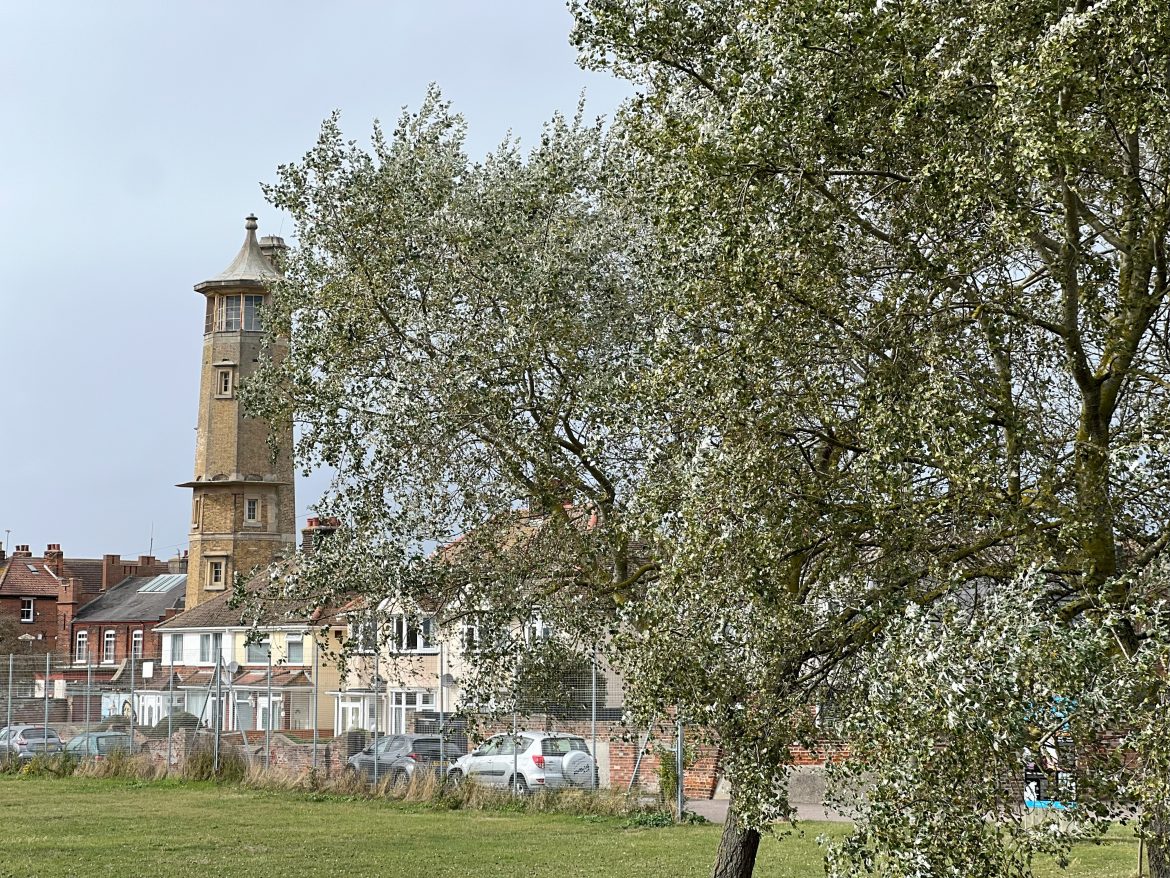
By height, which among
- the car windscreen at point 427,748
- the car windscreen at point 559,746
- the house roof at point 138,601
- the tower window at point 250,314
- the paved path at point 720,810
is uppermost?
the tower window at point 250,314

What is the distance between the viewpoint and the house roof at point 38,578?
7925 cm

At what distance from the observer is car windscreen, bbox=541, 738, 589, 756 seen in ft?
87.6

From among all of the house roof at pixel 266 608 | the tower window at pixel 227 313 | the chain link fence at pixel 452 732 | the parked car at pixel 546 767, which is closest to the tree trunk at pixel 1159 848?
the chain link fence at pixel 452 732

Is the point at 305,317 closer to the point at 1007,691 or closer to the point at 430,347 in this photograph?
the point at 430,347

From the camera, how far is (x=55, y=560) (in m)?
80.8

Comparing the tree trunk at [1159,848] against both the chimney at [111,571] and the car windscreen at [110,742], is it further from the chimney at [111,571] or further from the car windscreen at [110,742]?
the chimney at [111,571]

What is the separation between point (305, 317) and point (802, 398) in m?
6.05

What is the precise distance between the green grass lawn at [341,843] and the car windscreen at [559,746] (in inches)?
94.6

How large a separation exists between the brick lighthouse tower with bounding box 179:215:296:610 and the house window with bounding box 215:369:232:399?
46mm

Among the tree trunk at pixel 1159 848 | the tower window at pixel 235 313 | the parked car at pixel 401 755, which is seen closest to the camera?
the tree trunk at pixel 1159 848

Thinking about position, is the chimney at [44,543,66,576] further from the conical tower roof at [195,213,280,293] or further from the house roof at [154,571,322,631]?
the house roof at [154,571,322,631]

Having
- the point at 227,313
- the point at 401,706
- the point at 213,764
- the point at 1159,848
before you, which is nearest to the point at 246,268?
the point at 227,313

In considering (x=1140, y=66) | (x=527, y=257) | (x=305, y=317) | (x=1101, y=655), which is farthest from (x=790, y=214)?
(x=305, y=317)

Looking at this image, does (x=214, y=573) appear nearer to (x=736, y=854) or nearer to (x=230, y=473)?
(x=230, y=473)
